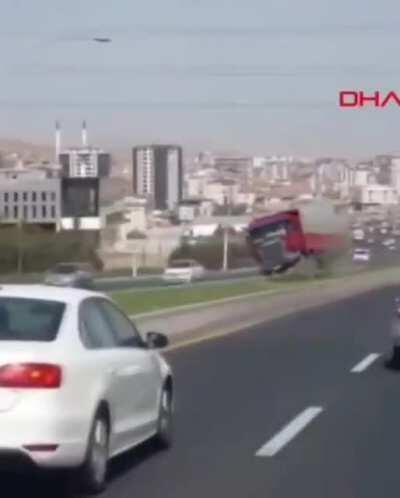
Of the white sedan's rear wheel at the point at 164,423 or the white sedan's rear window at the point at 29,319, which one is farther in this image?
the white sedan's rear wheel at the point at 164,423

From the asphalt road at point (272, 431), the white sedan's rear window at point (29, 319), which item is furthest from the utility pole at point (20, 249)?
the white sedan's rear window at point (29, 319)

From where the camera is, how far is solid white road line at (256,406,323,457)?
14791mm

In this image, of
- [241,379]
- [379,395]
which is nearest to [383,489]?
[379,395]

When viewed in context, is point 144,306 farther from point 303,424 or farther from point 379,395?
point 303,424

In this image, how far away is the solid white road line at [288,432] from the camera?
582 inches

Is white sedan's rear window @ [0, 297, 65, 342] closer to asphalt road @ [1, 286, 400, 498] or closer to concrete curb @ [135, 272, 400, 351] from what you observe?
asphalt road @ [1, 286, 400, 498]

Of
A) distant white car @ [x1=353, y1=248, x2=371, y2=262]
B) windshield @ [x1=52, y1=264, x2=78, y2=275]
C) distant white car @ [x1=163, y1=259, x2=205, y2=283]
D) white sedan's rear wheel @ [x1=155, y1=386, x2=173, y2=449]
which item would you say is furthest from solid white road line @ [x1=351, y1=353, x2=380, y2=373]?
distant white car @ [x1=353, y1=248, x2=371, y2=262]

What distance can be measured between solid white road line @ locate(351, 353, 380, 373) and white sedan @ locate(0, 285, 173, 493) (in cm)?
1109

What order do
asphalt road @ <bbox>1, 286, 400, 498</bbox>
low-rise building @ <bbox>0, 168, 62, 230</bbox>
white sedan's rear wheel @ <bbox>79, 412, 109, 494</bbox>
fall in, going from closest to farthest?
white sedan's rear wheel @ <bbox>79, 412, 109, 494</bbox> < asphalt road @ <bbox>1, 286, 400, 498</bbox> < low-rise building @ <bbox>0, 168, 62, 230</bbox>

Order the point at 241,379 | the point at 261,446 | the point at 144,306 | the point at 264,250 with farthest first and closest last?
the point at 264,250 < the point at 144,306 < the point at 241,379 < the point at 261,446

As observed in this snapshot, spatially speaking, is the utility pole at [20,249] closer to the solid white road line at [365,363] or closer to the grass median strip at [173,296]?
the grass median strip at [173,296]

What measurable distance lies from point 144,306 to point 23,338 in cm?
2304

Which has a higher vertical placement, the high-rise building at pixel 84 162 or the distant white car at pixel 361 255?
the high-rise building at pixel 84 162

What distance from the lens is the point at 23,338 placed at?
471 inches
